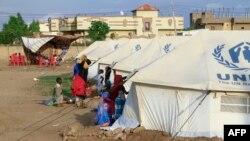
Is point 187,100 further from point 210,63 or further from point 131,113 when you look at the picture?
point 131,113

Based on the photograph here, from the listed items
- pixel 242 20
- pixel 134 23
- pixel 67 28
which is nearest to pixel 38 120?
pixel 242 20

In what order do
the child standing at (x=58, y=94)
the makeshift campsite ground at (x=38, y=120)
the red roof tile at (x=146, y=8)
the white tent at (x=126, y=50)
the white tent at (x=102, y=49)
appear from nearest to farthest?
the makeshift campsite ground at (x=38, y=120)
the child standing at (x=58, y=94)
the white tent at (x=126, y=50)
the white tent at (x=102, y=49)
the red roof tile at (x=146, y=8)

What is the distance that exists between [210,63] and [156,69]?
3.92ft

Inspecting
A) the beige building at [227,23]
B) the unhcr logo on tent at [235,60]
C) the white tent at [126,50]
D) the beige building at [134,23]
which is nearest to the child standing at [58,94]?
the white tent at [126,50]

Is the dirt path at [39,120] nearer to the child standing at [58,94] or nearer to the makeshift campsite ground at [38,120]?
the makeshift campsite ground at [38,120]

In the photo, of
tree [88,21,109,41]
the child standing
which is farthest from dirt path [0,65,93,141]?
tree [88,21,109,41]

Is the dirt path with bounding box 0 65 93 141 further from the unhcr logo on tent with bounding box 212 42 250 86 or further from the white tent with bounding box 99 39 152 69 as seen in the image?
the unhcr logo on tent with bounding box 212 42 250 86

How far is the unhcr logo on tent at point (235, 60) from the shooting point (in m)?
9.14

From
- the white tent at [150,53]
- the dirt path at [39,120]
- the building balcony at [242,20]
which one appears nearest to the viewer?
the dirt path at [39,120]

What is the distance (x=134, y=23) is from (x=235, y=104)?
2481 inches

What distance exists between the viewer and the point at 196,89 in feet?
30.3

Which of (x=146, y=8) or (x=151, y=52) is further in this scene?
(x=146, y=8)

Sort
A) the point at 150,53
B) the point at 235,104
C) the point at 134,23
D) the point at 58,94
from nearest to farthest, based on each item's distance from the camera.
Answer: the point at 235,104 → the point at 58,94 → the point at 150,53 → the point at 134,23

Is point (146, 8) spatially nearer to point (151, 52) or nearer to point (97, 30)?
point (97, 30)
